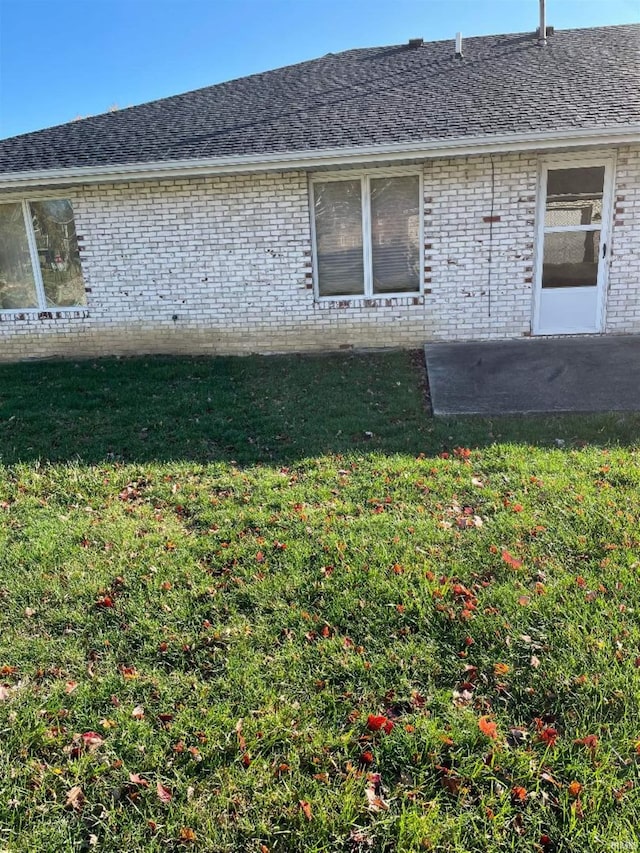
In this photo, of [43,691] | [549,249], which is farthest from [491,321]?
[43,691]

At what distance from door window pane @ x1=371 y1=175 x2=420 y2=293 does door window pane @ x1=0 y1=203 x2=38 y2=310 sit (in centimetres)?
578

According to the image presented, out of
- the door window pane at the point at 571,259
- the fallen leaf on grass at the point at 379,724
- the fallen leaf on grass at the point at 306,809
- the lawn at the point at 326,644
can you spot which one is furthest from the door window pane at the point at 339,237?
the fallen leaf on grass at the point at 306,809

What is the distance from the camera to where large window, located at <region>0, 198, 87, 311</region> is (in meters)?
9.79

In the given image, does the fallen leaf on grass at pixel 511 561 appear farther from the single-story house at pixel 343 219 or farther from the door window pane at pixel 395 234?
the door window pane at pixel 395 234

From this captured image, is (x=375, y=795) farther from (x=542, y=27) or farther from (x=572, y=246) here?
(x=542, y=27)

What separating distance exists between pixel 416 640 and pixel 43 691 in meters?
1.78

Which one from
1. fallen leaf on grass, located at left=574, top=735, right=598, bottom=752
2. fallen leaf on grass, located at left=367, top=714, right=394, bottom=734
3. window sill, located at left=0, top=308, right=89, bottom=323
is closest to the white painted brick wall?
fallen leaf on grass, located at left=574, top=735, right=598, bottom=752

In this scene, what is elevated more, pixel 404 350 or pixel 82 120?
pixel 82 120

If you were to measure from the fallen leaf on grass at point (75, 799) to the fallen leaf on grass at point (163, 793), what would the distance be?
11.2 inches

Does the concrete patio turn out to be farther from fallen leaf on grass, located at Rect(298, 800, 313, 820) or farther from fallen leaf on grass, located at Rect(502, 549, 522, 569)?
fallen leaf on grass, located at Rect(298, 800, 313, 820)

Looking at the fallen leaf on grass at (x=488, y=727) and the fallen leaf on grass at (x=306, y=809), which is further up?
the fallen leaf on grass at (x=488, y=727)

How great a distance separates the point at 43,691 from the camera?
9.18 ft

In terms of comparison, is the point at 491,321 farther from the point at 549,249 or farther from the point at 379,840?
the point at 379,840

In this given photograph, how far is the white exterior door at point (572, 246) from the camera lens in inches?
334
